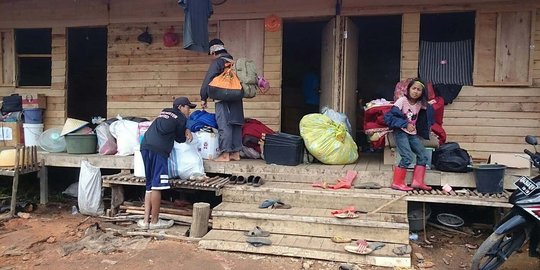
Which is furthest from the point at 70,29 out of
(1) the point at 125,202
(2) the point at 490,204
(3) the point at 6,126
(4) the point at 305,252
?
(2) the point at 490,204

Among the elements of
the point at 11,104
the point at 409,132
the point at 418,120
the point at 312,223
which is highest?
the point at 11,104

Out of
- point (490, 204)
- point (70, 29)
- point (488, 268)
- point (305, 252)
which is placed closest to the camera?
point (488, 268)

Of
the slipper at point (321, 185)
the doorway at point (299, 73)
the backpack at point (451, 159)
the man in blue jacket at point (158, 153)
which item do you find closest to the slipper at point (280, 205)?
the slipper at point (321, 185)

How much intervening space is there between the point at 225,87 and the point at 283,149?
1.10m

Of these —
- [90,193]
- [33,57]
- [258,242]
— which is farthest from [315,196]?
[33,57]

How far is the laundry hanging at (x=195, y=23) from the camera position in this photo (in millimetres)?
5781

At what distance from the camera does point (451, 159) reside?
5254 millimetres

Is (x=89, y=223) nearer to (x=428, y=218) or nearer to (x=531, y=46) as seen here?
(x=428, y=218)

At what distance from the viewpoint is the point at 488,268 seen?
3871 millimetres

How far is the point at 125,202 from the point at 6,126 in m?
3.03

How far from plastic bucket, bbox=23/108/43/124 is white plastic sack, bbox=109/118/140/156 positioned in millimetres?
2078

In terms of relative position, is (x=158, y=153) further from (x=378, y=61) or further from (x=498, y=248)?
(x=378, y=61)

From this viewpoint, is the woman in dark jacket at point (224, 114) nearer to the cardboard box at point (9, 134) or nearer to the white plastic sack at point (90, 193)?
the white plastic sack at point (90, 193)

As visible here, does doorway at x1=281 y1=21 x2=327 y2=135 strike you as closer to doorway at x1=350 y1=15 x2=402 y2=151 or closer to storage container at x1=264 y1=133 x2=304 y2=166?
doorway at x1=350 y1=15 x2=402 y2=151
